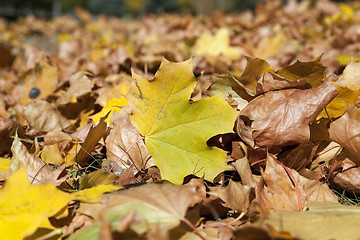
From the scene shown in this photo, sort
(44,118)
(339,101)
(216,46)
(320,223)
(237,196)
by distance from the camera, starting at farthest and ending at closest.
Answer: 1. (216,46)
2. (44,118)
3. (339,101)
4. (237,196)
5. (320,223)

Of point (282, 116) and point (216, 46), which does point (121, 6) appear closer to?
point (216, 46)

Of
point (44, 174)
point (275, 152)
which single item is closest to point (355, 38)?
point (275, 152)

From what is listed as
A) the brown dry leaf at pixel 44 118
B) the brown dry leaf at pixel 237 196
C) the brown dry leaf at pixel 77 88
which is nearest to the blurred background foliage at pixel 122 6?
the brown dry leaf at pixel 77 88

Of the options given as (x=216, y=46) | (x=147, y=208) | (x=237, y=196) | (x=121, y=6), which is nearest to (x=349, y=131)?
(x=237, y=196)

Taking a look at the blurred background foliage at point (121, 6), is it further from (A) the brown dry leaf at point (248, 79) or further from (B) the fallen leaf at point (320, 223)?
(B) the fallen leaf at point (320, 223)

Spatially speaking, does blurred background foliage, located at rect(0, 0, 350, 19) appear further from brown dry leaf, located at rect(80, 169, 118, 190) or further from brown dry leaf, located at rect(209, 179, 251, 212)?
brown dry leaf, located at rect(209, 179, 251, 212)

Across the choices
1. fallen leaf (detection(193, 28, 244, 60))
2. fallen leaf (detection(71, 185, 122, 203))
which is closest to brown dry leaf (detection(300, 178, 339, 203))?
fallen leaf (detection(71, 185, 122, 203))
